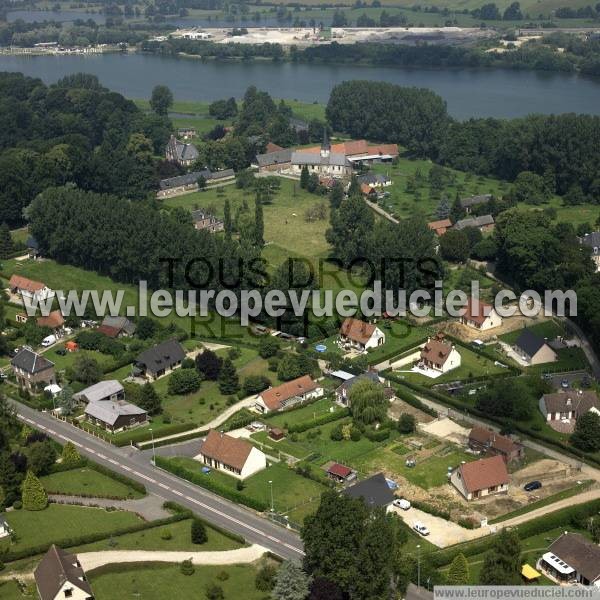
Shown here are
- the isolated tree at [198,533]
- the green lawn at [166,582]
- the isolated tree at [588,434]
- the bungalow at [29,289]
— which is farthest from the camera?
the bungalow at [29,289]

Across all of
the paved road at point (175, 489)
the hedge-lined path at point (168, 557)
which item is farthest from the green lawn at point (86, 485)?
the hedge-lined path at point (168, 557)

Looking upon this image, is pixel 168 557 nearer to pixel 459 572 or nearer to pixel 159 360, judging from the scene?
pixel 459 572

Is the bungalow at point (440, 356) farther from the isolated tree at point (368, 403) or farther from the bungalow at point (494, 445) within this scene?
the bungalow at point (494, 445)

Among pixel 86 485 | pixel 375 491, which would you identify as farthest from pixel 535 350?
pixel 86 485

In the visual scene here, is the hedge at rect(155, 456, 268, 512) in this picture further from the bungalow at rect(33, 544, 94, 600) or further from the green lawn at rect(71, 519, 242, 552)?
the bungalow at rect(33, 544, 94, 600)

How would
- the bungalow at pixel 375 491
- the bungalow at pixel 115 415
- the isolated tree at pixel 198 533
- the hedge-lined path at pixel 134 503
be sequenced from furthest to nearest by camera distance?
the bungalow at pixel 115 415, the hedge-lined path at pixel 134 503, the bungalow at pixel 375 491, the isolated tree at pixel 198 533
